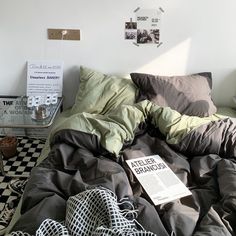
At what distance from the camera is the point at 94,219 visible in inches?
45.7

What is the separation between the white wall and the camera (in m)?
2.23

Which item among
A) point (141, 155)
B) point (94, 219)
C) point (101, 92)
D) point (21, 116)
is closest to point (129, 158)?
point (141, 155)

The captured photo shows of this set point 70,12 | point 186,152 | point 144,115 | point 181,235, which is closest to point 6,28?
point 70,12

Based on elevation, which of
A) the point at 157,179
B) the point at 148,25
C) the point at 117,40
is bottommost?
the point at 157,179

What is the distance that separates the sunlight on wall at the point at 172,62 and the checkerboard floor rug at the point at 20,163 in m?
1.06

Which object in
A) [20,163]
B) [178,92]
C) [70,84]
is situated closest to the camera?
[178,92]

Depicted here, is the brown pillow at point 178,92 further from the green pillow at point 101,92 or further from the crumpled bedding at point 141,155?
the crumpled bedding at point 141,155

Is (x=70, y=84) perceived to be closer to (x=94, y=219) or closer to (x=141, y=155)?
(x=141, y=155)

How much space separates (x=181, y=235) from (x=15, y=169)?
4.99ft

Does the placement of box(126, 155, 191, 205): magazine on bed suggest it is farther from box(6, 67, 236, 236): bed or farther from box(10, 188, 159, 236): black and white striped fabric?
box(10, 188, 159, 236): black and white striped fabric

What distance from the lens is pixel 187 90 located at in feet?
7.20

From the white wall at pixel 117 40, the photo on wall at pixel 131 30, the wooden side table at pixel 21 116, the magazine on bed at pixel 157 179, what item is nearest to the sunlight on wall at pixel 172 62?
the white wall at pixel 117 40

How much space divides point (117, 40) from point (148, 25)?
0.25 m

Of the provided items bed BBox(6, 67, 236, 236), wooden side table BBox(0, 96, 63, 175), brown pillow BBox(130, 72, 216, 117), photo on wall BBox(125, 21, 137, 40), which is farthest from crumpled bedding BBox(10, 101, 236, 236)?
photo on wall BBox(125, 21, 137, 40)
